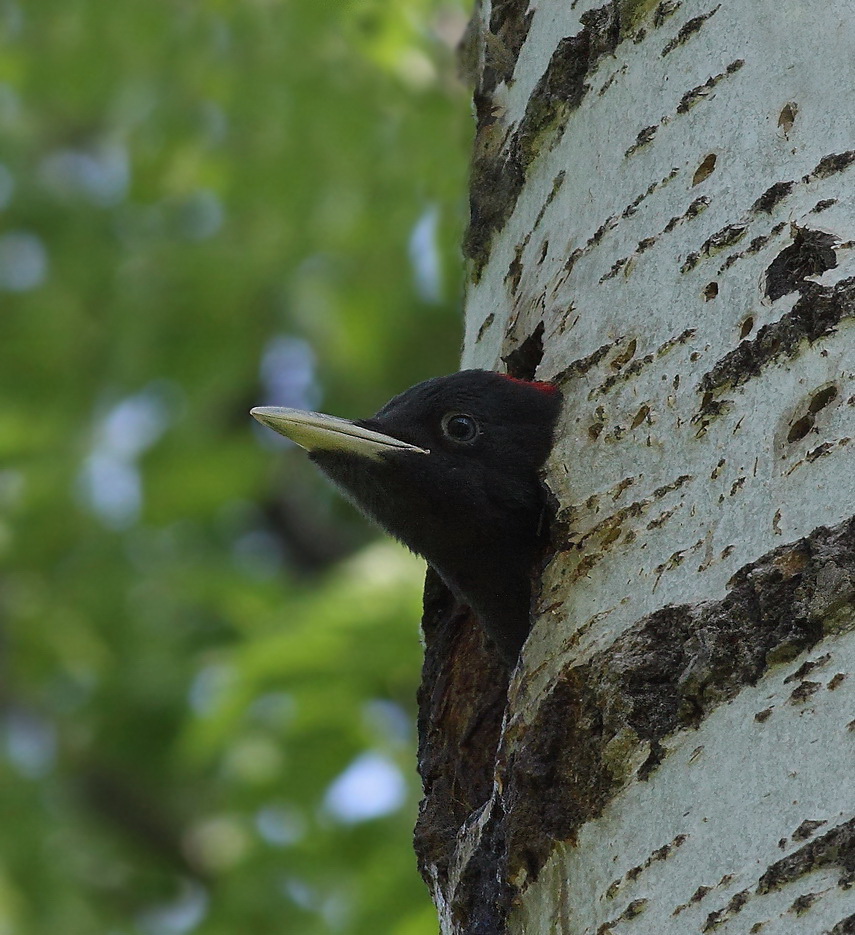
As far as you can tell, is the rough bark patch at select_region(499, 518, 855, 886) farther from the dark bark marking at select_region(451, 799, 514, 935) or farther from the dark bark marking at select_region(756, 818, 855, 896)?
the dark bark marking at select_region(756, 818, 855, 896)

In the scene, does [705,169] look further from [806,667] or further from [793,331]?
[806,667]

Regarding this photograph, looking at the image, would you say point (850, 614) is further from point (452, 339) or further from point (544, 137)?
point (452, 339)

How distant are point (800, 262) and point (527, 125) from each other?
2.86 feet

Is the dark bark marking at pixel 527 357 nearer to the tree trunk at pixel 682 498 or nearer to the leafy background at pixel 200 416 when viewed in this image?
the tree trunk at pixel 682 498

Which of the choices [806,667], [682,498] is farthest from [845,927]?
[682,498]

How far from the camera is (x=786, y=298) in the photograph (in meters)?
1.92

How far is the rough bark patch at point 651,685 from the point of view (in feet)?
5.59

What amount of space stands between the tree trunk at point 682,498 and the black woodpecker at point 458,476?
0.19 metres

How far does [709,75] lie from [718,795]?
1.17m

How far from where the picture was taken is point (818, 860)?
1.52 metres

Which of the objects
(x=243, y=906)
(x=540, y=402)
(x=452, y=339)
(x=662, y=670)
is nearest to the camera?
(x=662, y=670)

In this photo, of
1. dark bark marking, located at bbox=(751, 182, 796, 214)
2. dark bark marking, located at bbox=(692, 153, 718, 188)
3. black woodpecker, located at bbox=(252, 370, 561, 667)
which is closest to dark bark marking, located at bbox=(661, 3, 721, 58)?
dark bark marking, located at bbox=(692, 153, 718, 188)

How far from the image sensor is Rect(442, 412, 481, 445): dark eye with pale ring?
2.85m

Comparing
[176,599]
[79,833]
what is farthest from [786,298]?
[79,833]
